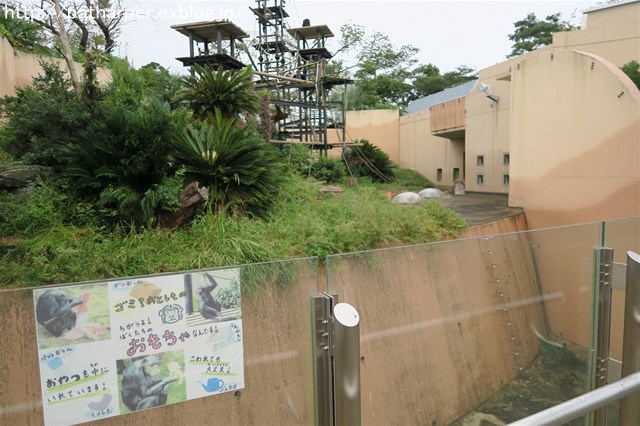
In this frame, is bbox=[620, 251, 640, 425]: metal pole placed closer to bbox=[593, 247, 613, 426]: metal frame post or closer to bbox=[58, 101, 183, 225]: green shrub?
bbox=[593, 247, 613, 426]: metal frame post

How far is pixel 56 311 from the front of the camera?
1.76 meters

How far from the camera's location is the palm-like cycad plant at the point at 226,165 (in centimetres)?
543

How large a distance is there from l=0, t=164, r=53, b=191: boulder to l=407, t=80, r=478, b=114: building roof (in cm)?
1498

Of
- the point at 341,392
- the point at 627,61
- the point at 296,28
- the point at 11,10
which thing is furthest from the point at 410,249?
the point at 296,28

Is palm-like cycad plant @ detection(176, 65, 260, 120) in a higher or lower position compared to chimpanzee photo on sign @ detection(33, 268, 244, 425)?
higher

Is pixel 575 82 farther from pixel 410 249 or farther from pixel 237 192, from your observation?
pixel 410 249

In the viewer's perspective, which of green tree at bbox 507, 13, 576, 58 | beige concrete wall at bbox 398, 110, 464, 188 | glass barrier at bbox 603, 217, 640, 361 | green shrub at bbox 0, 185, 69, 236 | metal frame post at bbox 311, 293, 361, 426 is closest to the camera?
metal frame post at bbox 311, 293, 361, 426

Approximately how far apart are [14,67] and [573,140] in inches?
463

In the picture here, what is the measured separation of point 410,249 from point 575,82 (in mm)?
7523

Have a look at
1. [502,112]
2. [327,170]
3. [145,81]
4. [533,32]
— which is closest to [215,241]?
[327,170]

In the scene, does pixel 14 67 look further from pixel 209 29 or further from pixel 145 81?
pixel 209 29

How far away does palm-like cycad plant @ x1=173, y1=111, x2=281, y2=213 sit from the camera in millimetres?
5434

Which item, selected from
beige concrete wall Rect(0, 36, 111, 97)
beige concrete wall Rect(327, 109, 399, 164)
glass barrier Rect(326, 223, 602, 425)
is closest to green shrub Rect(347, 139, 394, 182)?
beige concrete wall Rect(327, 109, 399, 164)

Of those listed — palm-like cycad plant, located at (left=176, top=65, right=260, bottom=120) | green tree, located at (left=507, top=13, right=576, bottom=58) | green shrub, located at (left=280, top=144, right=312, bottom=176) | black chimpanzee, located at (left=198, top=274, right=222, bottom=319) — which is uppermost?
green tree, located at (left=507, top=13, right=576, bottom=58)
